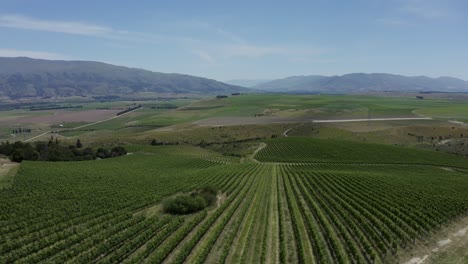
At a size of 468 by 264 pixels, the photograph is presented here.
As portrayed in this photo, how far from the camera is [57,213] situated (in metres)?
48.9

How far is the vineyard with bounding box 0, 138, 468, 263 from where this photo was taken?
36.6 metres

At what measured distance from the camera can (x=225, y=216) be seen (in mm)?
49031

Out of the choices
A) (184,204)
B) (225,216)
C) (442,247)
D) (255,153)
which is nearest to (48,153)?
(255,153)

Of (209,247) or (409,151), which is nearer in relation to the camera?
(209,247)

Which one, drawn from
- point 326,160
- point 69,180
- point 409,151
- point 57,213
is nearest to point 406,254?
point 57,213

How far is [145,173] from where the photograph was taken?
3457 inches

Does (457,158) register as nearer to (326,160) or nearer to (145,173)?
(326,160)

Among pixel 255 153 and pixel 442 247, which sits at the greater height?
pixel 442 247

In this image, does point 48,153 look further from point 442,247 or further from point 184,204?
point 442,247

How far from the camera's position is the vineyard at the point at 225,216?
36562 millimetres

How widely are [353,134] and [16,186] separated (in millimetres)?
145519

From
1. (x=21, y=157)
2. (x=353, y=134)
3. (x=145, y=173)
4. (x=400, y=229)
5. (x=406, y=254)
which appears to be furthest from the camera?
(x=353, y=134)

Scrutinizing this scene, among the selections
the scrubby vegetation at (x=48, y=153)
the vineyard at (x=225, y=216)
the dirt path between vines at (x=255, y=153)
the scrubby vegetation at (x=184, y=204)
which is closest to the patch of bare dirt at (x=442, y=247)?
the vineyard at (x=225, y=216)

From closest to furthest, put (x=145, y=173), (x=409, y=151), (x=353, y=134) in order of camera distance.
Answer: (x=145, y=173) → (x=409, y=151) → (x=353, y=134)
